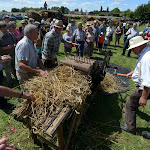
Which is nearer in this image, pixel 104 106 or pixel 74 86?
pixel 74 86

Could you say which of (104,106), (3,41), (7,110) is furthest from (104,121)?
(3,41)

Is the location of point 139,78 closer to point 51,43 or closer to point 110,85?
point 110,85

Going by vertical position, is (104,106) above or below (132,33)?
below

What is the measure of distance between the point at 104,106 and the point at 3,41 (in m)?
4.08

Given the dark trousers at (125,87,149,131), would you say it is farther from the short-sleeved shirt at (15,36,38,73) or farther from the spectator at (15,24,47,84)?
the short-sleeved shirt at (15,36,38,73)

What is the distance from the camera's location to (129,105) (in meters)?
3.21

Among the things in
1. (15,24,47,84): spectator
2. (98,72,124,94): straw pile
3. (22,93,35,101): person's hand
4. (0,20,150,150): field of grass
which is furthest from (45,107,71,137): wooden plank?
(98,72,124,94): straw pile

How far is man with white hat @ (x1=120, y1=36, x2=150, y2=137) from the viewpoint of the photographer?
2.52m

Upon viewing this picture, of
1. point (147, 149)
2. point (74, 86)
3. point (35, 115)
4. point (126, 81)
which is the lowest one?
point (147, 149)

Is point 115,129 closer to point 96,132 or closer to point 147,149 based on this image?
point 96,132

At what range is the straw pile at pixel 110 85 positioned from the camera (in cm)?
473

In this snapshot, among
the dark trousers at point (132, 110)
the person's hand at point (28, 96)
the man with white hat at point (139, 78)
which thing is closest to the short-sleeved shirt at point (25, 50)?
the person's hand at point (28, 96)

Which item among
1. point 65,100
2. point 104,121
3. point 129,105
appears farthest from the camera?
point 104,121

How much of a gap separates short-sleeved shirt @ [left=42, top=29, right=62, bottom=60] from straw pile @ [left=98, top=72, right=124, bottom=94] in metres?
2.12
